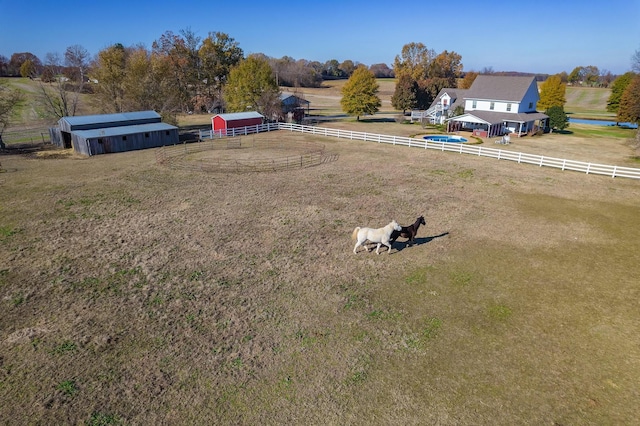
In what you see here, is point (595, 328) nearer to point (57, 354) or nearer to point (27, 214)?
point (57, 354)

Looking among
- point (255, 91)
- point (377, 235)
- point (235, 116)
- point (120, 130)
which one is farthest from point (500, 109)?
point (120, 130)

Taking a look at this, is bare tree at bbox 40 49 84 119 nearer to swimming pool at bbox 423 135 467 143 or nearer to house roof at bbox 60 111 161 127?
house roof at bbox 60 111 161 127

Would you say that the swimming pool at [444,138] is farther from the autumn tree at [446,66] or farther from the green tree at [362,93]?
the autumn tree at [446,66]

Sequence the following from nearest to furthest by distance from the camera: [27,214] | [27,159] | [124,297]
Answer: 1. [124,297]
2. [27,214]
3. [27,159]

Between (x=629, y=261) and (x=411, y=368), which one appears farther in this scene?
(x=629, y=261)

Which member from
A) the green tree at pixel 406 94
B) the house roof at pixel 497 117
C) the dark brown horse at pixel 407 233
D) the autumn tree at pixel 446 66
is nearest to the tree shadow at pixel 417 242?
the dark brown horse at pixel 407 233

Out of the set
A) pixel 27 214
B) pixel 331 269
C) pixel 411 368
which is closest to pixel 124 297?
pixel 331 269

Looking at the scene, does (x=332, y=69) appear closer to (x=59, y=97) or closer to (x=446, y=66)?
(x=446, y=66)
